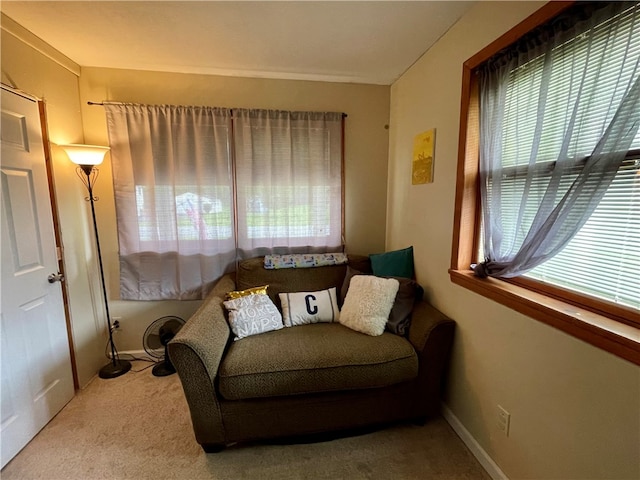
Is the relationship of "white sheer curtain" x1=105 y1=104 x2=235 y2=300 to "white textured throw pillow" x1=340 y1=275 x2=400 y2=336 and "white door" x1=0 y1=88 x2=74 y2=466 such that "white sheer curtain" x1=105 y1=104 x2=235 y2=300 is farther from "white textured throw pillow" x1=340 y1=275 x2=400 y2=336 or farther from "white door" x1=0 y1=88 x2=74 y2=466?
"white textured throw pillow" x1=340 y1=275 x2=400 y2=336

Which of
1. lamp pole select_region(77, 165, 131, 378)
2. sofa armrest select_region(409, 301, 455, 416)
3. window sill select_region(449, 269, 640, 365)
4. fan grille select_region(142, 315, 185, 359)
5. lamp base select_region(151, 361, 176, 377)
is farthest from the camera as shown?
fan grille select_region(142, 315, 185, 359)

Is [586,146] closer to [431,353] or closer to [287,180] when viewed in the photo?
[431,353]

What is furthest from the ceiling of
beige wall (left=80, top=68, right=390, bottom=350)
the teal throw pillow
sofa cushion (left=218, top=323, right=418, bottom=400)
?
→ sofa cushion (left=218, top=323, right=418, bottom=400)

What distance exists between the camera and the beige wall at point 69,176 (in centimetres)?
173

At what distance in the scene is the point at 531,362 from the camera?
125cm

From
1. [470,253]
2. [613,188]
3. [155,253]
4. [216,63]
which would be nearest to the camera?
[613,188]

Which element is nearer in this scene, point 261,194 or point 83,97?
point 83,97

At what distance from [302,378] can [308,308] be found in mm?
606

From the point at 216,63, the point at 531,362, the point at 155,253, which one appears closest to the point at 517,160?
the point at 531,362

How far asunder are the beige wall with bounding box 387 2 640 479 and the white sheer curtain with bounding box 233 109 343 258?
632mm

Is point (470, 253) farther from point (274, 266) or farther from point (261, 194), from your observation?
point (261, 194)

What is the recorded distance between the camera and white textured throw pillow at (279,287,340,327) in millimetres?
2070

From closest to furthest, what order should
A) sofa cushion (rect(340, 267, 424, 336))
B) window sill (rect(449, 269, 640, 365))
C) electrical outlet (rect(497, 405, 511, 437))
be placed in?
1. window sill (rect(449, 269, 640, 365))
2. electrical outlet (rect(497, 405, 511, 437))
3. sofa cushion (rect(340, 267, 424, 336))

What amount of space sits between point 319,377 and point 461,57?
6.59ft
